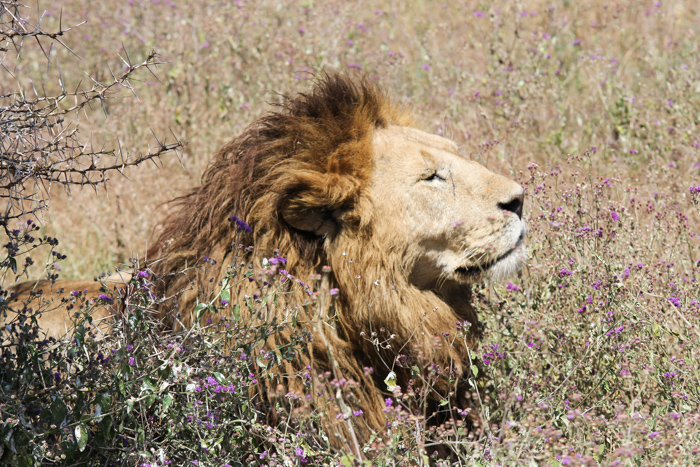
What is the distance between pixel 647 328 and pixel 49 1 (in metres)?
9.65

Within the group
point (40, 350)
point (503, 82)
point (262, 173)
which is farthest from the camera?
point (503, 82)

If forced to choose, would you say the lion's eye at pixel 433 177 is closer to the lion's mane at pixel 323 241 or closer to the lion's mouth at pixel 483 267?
the lion's mane at pixel 323 241

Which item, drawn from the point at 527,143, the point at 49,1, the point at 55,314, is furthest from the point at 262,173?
the point at 49,1

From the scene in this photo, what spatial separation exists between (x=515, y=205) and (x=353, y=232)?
74cm

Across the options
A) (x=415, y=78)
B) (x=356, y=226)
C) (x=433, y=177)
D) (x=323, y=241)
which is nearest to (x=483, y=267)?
(x=433, y=177)

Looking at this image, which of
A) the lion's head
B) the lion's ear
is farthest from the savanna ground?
the lion's ear

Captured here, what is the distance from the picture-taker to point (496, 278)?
339 centimetres

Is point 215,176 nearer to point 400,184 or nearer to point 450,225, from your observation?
point 400,184

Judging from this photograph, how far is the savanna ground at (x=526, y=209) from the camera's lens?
9.12ft

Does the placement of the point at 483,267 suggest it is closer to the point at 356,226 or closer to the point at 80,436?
the point at 356,226

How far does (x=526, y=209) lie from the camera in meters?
4.53

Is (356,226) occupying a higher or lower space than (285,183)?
lower

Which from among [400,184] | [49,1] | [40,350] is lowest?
[40,350]

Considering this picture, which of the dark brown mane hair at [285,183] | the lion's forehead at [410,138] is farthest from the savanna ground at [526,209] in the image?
the lion's forehead at [410,138]
